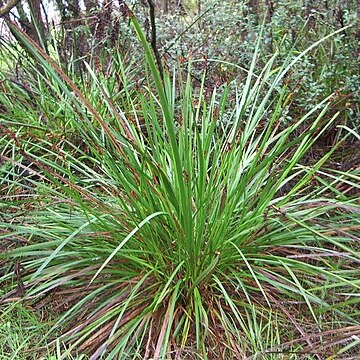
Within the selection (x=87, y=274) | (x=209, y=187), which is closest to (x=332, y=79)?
(x=209, y=187)

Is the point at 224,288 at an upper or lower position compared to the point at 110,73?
lower

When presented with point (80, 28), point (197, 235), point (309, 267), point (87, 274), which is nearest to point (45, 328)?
point (87, 274)

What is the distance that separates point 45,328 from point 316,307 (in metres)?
1.09

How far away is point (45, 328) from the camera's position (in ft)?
6.84

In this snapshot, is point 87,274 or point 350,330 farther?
point 87,274

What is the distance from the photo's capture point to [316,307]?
2029 mm

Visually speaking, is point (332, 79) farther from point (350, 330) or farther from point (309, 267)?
point (350, 330)

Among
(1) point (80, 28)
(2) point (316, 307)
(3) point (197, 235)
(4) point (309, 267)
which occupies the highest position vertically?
(1) point (80, 28)

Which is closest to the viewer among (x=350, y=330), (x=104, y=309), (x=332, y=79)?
(x=350, y=330)

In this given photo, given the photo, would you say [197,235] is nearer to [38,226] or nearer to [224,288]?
[224,288]

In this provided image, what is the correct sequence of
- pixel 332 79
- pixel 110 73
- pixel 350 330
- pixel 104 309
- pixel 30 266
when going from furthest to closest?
pixel 110 73 → pixel 332 79 → pixel 30 266 → pixel 104 309 → pixel 350 330

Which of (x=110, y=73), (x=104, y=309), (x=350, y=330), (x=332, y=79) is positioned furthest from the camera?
(x=110, y=73)

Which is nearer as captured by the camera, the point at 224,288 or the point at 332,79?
the point at 224,288

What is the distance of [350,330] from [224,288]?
53 cm
